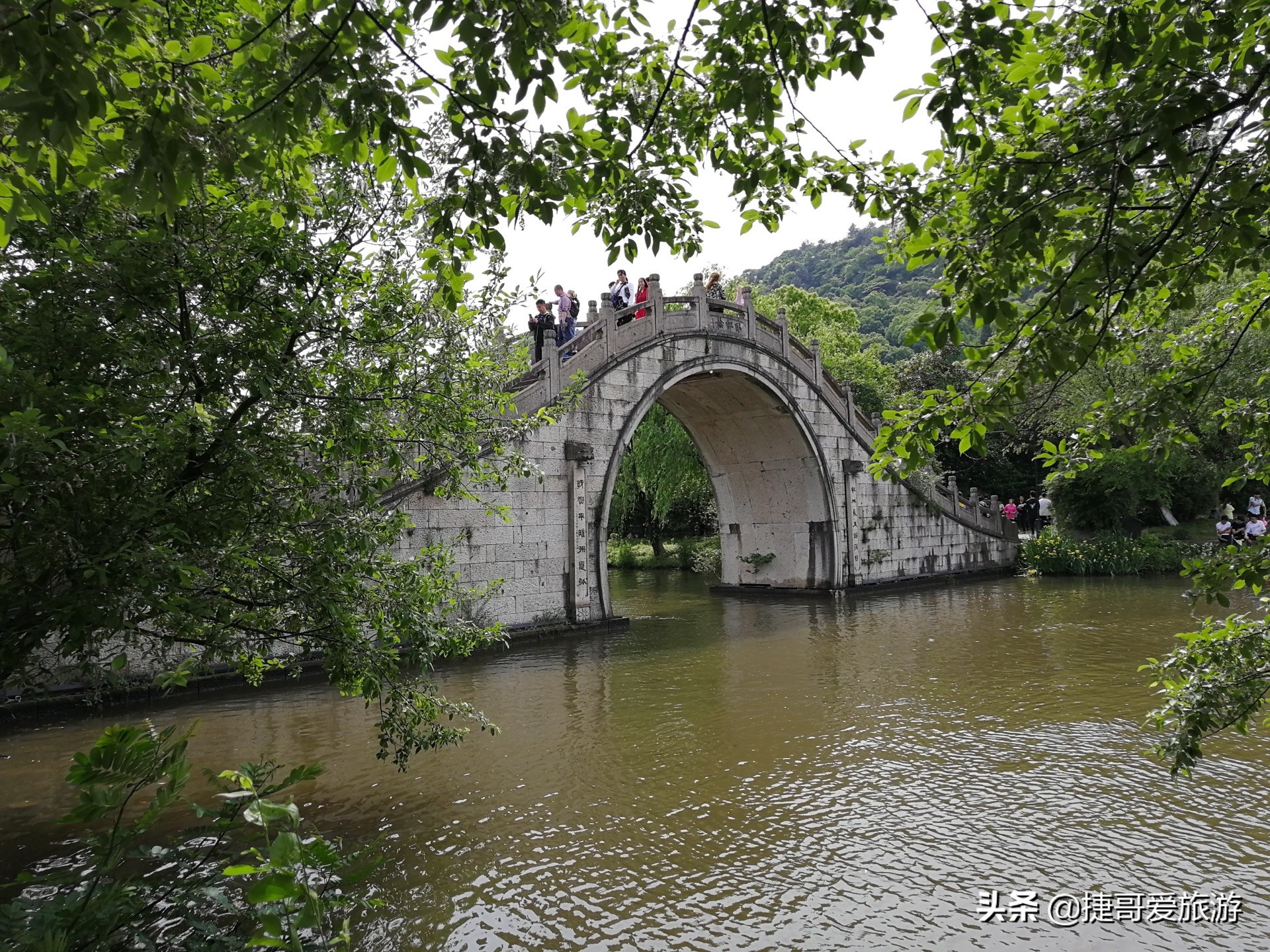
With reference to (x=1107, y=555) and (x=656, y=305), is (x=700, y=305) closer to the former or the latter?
(x=656, y=305)

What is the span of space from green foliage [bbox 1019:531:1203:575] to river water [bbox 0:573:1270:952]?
11129mm

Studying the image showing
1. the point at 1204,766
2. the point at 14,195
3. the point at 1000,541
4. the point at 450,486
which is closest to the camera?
the point at 14,195

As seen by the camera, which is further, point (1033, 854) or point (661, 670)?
point (661, 670)

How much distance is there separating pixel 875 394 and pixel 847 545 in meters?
10.4

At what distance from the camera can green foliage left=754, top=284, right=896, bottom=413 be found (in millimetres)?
28625

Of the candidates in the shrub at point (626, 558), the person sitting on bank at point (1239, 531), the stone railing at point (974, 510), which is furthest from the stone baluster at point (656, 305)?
the shrub at point (626, 558)

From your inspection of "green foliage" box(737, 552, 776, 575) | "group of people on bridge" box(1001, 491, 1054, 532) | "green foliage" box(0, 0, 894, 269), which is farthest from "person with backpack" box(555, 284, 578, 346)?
"group of people on bridge" box(1001, 491, 1054, 532)

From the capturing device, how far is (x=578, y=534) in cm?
1372

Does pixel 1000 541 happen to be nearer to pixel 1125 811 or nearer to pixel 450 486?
pixel 1125 811

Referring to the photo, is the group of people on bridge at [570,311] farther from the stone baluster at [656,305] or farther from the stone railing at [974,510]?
the stone railing at [974,510]

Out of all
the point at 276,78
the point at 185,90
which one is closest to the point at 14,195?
the point at 185,90

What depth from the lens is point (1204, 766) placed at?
6.41 meters

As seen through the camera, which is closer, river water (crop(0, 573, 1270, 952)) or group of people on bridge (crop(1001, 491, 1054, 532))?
river water (crop(0, 573, 1270, 952))

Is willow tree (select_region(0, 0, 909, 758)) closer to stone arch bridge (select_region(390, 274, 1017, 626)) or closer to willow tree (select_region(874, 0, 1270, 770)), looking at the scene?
willow tree (select_region(874, 0, 1270, 770))
